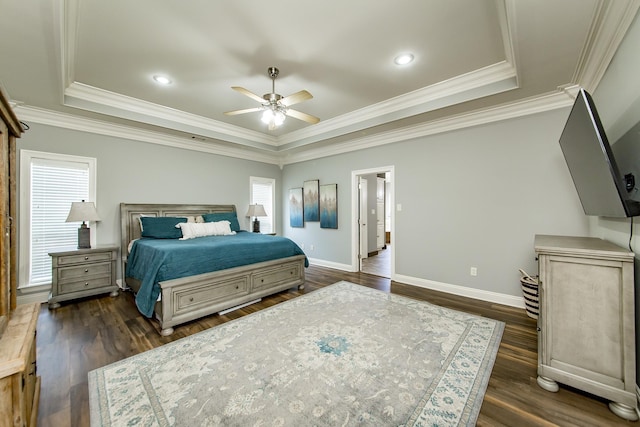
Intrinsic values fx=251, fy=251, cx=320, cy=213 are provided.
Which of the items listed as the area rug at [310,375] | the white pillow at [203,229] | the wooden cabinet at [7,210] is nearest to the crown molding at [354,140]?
the white pillow at [203,229]

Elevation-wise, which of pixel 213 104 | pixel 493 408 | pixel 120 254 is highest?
pixel 213 104

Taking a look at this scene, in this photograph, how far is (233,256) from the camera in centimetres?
321

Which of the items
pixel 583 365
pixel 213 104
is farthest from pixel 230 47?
pixel 583 365

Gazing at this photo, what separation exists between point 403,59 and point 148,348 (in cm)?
378

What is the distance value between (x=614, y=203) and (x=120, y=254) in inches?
221

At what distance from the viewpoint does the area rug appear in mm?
1540

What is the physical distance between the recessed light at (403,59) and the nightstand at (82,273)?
14.7 feet

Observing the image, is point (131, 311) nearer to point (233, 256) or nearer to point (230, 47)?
point (233, 256)

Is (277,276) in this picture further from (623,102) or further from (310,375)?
(623,102)

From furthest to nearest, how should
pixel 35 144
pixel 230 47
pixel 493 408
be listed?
1. pixel 35 144
2. pixel 230 47
3. pixel 493 408

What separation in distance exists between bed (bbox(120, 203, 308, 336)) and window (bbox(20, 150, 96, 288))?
61 cm

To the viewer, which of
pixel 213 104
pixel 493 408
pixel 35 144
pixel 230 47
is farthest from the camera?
pixel 213 104

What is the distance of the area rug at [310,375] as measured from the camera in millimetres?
1540

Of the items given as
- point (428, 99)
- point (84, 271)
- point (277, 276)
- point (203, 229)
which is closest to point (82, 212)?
point (84, 271)
